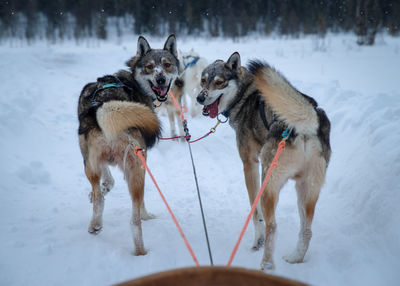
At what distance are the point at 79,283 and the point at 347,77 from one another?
321 inches

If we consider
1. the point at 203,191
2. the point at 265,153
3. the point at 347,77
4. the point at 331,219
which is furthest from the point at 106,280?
the point at 347,77

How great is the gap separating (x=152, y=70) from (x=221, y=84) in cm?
97

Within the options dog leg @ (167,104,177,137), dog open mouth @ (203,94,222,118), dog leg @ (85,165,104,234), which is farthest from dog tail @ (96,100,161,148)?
dog leg @ (167,104,177,137)

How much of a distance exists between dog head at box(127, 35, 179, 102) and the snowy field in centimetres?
149

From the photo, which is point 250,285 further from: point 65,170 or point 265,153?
point 65,170

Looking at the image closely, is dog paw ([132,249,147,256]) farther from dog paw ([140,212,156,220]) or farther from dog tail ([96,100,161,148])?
dog tail ([96,100,161,148])

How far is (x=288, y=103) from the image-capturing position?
189 cm

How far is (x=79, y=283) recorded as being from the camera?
2076 millimetres

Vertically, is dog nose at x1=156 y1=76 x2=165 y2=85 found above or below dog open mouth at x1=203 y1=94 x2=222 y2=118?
above

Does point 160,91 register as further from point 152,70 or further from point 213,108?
point 213,108

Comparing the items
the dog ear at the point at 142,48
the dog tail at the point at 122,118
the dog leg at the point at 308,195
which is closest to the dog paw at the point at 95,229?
the dog tail at the point at 122,118

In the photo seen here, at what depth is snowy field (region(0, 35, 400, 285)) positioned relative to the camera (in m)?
2.19

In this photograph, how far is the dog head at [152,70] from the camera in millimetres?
3326

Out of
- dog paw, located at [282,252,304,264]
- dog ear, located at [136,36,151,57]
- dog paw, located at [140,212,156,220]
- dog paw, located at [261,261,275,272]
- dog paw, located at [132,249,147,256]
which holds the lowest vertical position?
dog paw, located at [140,212,156,220]
